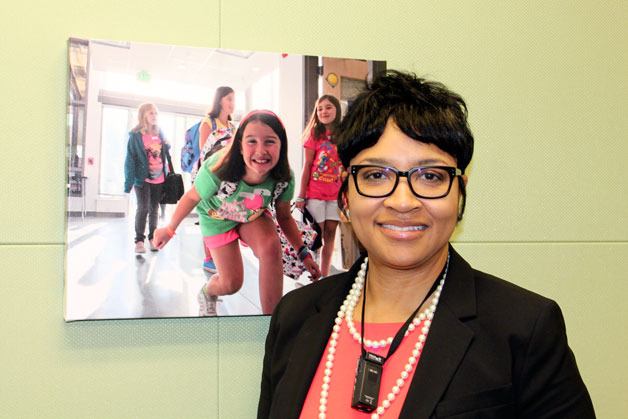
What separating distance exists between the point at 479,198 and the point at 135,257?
1.12m

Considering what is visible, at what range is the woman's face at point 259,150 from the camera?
1560 mm

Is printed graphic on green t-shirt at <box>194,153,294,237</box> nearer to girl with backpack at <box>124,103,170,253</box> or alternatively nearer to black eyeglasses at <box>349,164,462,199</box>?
girl with backpack at <box>124,103,170,253</box>

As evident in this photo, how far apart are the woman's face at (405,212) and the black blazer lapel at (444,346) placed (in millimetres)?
98

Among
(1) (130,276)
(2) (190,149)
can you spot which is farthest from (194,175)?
(1) (130,276)

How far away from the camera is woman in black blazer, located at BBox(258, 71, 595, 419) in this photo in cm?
106

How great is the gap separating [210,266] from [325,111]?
58cm

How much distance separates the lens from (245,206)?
1.58m

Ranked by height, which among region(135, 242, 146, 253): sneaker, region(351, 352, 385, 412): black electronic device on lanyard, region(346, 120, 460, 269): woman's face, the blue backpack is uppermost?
the blue backpack

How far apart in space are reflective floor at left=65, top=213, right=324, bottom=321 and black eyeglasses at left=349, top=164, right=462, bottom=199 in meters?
0.56

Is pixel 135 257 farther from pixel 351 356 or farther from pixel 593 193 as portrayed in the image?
pixel 593 193

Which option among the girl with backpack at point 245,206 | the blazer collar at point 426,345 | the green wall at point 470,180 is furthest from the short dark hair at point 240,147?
the blazer collar at point 426,345

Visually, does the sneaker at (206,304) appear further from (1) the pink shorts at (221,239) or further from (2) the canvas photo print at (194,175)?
(1) the pink shorts at (221,239)

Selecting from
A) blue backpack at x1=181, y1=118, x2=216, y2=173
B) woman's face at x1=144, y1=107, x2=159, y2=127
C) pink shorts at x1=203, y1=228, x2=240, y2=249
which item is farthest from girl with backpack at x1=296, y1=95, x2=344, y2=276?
woman's face at x1=144, y1=107, x2=159, y2=127

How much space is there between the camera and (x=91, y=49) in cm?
143
